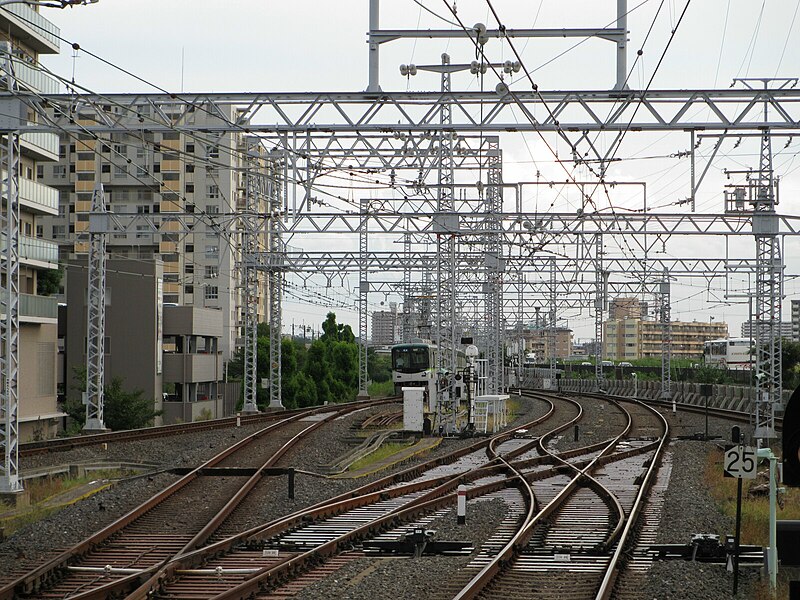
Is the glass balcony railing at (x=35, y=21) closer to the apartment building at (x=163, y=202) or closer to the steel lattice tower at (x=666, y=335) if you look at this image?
the steel lattice tower at (x=666, y=335)

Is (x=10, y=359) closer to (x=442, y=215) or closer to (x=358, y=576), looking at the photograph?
(x=358, y=576)

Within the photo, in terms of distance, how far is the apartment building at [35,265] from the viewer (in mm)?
38594

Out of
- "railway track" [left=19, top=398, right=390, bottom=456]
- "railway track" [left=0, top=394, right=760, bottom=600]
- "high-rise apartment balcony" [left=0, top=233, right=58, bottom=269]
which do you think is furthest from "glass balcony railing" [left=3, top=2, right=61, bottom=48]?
"railway track" [left=0, top=394, right=760, bottom=600]

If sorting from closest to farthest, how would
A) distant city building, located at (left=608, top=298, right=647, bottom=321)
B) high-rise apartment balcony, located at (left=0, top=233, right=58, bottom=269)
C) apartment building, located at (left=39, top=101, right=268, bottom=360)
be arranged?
high-rise apartment balcony, located at (left=0, top=233, right=58, bottom=269) → distant city building, located at (left=608, top=298, right=647, bottom=321) → apartment building, located at (left=39, top=101, right=268, bottom=360)

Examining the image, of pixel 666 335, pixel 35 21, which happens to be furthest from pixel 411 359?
pixel 35 21

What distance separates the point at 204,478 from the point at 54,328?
86.6ft

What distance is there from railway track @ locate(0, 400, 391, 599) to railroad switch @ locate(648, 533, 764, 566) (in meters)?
5.36

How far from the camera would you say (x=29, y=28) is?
38.3m

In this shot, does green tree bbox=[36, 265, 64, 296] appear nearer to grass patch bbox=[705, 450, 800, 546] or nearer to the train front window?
the train front window

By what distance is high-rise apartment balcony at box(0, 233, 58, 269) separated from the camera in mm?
39094

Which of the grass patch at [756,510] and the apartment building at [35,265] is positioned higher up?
the apartment building at [35,265]

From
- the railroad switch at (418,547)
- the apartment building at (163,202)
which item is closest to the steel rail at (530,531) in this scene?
the railroad switch at (418,547)

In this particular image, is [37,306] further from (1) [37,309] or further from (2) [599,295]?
(2) [599,295]

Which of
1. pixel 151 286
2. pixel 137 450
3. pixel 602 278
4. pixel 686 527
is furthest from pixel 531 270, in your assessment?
pixel 686 527
